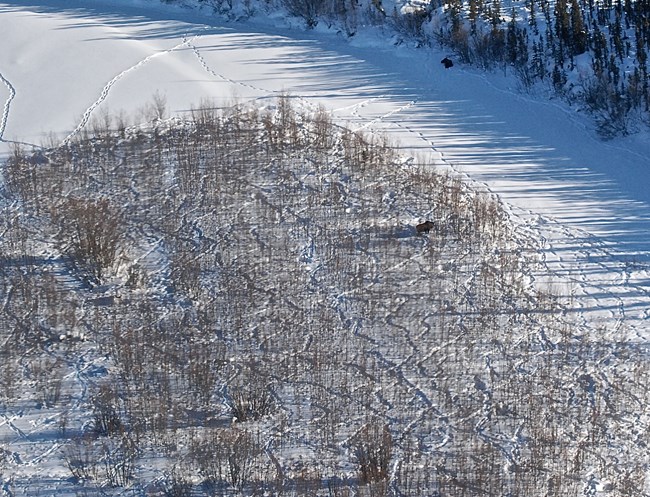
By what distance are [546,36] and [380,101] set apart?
3.03 meters

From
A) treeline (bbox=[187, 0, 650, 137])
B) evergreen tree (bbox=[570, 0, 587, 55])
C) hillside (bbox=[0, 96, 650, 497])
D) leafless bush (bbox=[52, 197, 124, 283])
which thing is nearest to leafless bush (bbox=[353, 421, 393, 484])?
hillside (bbox=[0, 96, 650, 497])

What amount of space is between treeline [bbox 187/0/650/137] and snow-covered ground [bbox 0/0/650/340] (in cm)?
33

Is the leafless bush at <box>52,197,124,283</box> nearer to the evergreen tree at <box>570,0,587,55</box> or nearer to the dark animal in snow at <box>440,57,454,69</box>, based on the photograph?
the dark animal in snow at <box>440,57,454,69</box>

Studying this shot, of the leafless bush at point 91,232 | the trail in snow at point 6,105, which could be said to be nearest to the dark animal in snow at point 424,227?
the leafless bush at point 91,232

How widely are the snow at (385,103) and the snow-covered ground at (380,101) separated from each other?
2 centimetres

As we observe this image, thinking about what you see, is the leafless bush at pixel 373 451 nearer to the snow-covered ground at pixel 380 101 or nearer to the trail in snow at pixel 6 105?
the snow-covered ground at pixel 380 101

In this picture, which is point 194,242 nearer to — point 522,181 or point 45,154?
point 45,154

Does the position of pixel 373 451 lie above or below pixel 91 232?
below

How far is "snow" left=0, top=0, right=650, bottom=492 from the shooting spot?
11289 mm

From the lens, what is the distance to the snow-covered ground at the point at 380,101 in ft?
37.7

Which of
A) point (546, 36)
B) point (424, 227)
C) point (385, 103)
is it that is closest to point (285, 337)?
point (424, 227)

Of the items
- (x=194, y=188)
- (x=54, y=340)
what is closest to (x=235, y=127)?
(x=194, y=188)

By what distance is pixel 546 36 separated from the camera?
16.1 metres

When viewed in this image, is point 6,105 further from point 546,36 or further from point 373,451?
point 373,451
